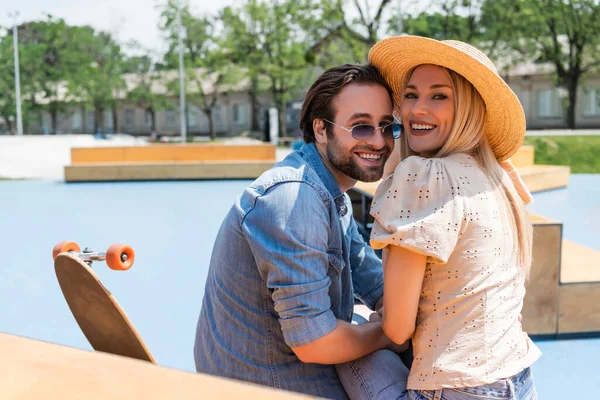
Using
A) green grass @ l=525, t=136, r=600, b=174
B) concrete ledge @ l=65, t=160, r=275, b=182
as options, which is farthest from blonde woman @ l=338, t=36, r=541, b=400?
green grass @ l=525, t=136, r=600, b=174

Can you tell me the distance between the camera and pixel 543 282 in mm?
4383

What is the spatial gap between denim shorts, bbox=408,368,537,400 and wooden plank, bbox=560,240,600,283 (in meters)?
2.77

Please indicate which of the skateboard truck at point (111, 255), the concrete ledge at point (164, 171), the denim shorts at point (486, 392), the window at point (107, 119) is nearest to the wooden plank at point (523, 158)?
the concrete ledge at point (164, 171)

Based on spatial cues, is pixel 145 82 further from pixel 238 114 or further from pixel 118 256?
pixel 118 256

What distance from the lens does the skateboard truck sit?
1.94 m

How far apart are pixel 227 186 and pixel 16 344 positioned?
1472 cm

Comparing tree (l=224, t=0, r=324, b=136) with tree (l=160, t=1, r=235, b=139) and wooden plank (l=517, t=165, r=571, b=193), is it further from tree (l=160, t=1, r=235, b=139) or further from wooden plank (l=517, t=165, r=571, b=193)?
wooden plank (l=517, t=165, r=571, b=193)

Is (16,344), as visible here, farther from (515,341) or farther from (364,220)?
(364,220)

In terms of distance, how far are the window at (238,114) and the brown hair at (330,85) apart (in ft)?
156

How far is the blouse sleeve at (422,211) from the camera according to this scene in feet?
5.91

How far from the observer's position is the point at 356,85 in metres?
2.25

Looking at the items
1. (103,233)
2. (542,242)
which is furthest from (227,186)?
(542,242)

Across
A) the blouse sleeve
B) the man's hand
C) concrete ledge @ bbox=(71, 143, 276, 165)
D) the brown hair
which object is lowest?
concrete ledge @ bbox=(71, 143, 276, 165)

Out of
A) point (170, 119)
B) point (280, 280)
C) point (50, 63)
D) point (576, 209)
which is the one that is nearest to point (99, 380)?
point (280, 280)
